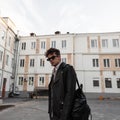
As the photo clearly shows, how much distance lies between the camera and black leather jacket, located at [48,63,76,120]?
6.17ft

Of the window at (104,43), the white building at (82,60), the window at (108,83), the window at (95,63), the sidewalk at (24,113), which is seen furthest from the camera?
the window at (104,43)

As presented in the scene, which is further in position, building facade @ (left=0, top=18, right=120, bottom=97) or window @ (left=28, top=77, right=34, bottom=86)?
window @ (left=28, top=77, right=34, bottom=86)

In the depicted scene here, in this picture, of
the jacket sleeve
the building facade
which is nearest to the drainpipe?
the building facade

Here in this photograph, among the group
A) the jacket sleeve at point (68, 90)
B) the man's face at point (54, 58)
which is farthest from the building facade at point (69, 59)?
the jacket sleeve at point (68, 90)

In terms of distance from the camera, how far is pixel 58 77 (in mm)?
2100

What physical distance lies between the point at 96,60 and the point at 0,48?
49.3ft

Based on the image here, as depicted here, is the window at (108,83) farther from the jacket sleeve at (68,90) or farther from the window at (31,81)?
the jacket sleeve at (68,90)

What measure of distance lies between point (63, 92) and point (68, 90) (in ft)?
0.34

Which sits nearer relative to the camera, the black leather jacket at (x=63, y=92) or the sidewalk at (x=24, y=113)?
the black leather jacket at (x=63, y=92)

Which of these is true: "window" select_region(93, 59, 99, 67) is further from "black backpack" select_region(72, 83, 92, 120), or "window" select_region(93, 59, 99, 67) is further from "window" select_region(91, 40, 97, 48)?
"black backpack" select_region(72, 83, 92, 120)

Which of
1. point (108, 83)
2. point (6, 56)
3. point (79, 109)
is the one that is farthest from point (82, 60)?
point (79, 109)

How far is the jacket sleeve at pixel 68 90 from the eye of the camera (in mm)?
1862

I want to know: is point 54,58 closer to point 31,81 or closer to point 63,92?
point 63,92

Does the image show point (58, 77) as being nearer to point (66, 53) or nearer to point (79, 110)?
point (79, 110)
